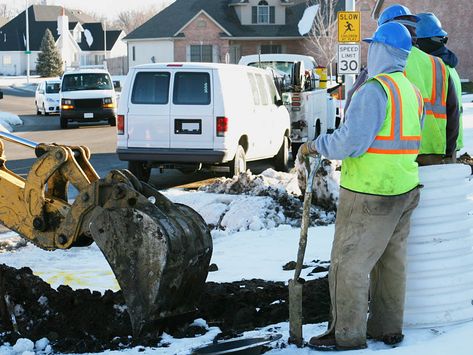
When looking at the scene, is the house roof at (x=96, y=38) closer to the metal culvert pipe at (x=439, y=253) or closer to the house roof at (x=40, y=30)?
the house roof at (x=40, y=30)

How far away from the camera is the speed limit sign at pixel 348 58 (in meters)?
20.5

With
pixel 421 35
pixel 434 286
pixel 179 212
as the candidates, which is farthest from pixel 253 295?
pixel 421 35

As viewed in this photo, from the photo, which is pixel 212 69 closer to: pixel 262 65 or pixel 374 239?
pixel 262 65

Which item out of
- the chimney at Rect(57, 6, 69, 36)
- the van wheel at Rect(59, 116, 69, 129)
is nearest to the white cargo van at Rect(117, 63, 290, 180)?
the van wheel at Rect(59, 116, 69, 129)

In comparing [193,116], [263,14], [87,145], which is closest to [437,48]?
[193,116]

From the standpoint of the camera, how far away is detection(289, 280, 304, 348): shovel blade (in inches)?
242

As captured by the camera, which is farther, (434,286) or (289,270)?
(289,270)

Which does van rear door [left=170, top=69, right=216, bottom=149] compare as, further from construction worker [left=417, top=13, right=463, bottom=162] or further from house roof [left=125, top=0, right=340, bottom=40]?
house roof [left=125, top=0, right=340, bottom=40]

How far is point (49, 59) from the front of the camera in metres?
90.2

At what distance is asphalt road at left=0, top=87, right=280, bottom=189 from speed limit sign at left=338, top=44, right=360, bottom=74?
8.57 feet

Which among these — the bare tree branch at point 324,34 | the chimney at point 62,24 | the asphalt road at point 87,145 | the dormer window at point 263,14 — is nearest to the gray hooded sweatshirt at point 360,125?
the asphalt road at point 87,145

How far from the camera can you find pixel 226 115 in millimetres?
15688

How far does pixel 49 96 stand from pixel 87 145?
16.4 m

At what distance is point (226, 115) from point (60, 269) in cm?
638
